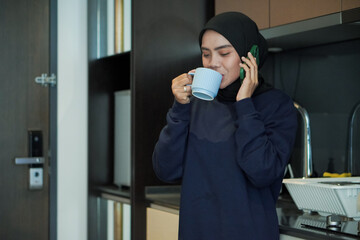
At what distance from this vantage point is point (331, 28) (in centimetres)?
187

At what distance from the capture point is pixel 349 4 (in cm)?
174

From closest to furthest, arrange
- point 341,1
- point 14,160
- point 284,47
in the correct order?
point 341,1 → point 284,47 → point 14,160

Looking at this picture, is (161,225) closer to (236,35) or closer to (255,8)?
(255,8)

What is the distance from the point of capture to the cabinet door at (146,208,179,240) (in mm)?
2133

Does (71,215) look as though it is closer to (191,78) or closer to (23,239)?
(23,239)

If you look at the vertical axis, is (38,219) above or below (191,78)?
below

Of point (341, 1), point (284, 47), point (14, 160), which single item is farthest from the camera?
point (14, 160)

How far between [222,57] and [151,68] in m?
0.99

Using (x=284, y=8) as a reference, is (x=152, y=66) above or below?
below

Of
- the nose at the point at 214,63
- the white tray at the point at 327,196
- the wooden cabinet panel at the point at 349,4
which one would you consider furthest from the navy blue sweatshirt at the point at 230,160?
the wooden cabinet panel at the point at 349,4

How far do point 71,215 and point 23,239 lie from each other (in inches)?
10.6

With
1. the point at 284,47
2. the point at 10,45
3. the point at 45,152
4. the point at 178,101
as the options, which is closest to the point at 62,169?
the point at 45,152

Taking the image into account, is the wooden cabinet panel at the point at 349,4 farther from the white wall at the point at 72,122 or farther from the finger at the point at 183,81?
the white wall at the point at 72,122

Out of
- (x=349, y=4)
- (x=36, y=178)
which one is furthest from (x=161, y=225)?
(x=349, y=4)
